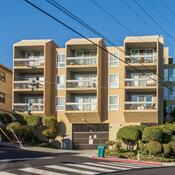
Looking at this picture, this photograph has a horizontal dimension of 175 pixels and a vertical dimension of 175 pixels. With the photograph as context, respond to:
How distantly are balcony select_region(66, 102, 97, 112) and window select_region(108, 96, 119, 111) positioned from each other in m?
1.97

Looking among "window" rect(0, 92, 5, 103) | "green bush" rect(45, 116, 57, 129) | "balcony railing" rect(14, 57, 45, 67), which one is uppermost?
"balcony railing" rect(14, 57, 45, 67)

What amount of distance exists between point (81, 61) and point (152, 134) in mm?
15377

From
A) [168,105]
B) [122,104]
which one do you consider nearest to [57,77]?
[122,104]

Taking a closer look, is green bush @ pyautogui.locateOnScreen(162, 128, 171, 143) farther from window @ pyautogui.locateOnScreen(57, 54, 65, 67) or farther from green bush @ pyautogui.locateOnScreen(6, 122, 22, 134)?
window @ pyautogui.locateOnScreen(57, 54, 65, 67)

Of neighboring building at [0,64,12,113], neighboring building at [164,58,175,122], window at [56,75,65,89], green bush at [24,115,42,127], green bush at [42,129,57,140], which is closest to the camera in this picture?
green bush at [42,129,57,140]

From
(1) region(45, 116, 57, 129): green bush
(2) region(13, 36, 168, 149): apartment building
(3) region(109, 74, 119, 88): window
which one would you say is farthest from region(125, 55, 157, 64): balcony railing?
(1) region(45, 116, 57, 129): green bush

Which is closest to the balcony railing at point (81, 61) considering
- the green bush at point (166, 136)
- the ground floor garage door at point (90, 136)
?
the ground floor garage door at point (90, 136)

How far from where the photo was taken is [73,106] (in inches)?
2327

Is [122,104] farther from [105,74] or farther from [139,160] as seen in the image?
[139,160]

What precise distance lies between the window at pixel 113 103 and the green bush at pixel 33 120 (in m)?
7.97

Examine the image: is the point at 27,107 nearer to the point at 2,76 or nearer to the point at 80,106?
the point at 2,76

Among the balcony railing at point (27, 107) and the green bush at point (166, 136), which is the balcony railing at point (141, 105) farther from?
the balcony railing at point (27, 107)

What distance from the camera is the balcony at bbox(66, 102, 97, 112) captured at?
192 ft

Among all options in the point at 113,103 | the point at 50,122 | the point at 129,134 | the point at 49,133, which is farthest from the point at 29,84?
the point at 129,134
